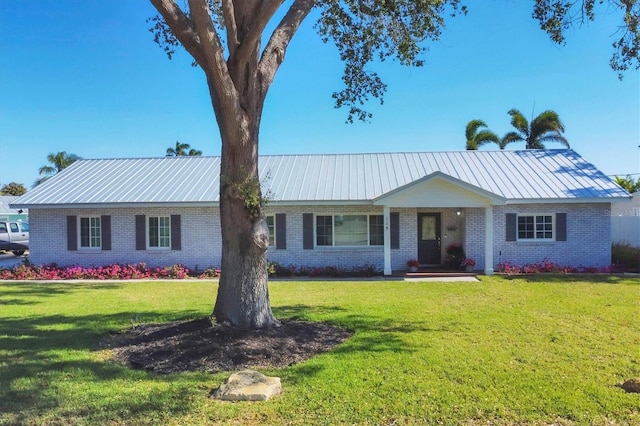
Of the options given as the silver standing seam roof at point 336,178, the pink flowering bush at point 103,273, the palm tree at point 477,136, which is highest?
the palm tree at point 477,136

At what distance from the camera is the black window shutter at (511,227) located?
17.4 metres

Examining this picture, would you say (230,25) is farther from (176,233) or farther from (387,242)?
(176,233)

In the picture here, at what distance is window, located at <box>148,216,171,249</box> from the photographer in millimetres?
18594

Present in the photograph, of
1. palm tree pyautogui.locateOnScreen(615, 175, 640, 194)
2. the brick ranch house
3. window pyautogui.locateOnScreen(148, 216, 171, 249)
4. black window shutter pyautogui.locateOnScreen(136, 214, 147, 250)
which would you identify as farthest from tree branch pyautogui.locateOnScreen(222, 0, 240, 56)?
palm tree pyautogui.locateOnScreen(615, 175, 640, 194)

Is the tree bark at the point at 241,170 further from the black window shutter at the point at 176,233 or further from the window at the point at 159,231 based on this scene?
the window at the point at 159,231

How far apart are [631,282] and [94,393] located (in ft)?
48.4

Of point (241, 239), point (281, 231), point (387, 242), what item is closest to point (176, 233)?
point (281, 231)

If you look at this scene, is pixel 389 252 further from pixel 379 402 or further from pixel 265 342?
pixel 379 402

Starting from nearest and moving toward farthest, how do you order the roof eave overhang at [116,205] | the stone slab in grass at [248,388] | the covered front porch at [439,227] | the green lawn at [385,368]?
1. the green lawn at [385,368]
2. the stone slab in grass at [248,388]
3. the covered front porch at [439,227]
4. the roof eave overhang at [116,205]

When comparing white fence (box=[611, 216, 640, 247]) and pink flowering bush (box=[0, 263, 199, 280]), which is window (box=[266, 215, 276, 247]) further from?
white fence (box=[611, 216, 640, 247])

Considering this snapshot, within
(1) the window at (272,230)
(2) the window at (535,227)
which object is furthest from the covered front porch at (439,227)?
(1) the window at (272,230)

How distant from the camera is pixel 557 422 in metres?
4.59

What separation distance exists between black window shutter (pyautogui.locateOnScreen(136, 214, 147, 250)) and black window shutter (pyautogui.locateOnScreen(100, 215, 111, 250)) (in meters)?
1.18

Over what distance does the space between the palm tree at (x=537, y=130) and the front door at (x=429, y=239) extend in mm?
16345
